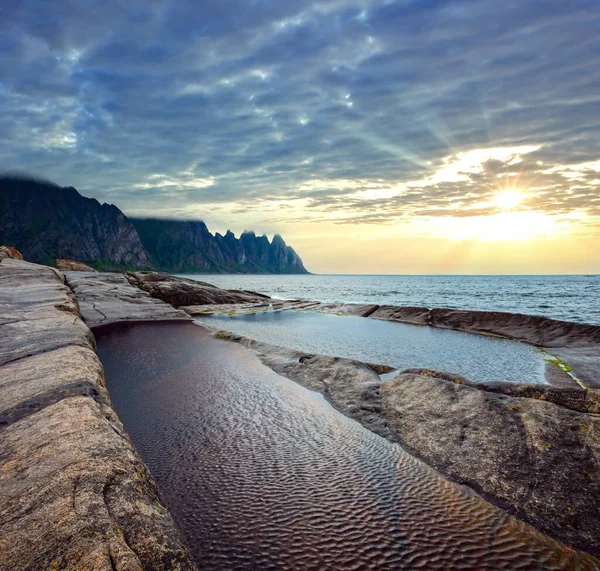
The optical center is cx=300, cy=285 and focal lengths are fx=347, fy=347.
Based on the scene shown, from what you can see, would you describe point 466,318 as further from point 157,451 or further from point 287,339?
point 157,451

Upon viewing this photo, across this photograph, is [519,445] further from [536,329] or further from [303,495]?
[536,329]

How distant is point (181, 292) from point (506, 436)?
44.5 meters

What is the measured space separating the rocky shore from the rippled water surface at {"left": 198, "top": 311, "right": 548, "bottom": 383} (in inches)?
105

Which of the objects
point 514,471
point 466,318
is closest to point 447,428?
point 514,471

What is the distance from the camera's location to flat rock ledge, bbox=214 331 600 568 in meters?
6.33

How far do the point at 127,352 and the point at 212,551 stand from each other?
15.5 m

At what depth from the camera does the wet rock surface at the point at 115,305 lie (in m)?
29.6

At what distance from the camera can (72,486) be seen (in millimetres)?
4336

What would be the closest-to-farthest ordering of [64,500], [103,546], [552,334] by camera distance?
1. [103,546]
2. [64,500]
3. [552,334]

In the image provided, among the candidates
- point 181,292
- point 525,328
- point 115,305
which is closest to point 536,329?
point 525,328

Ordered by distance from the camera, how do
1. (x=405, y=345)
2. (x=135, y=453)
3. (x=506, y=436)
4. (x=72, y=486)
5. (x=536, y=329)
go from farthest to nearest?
(x=536, y=329) → (x=405, y=345) → (x=506, y=436) → (x=135, y=453) → (x=72, y=486)

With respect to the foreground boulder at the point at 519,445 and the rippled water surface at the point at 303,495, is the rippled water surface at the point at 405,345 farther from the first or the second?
the rippled water surface at the point at 303,495

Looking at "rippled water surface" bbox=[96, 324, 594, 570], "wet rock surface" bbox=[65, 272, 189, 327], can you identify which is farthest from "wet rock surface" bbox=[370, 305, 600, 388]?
"wet rock surface" bbox=[65, 272, 189, 327]

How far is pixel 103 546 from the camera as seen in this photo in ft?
11.3
